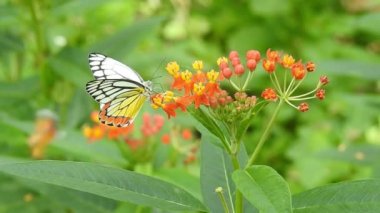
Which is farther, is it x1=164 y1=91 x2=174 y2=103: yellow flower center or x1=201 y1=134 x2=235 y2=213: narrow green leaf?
x1=201 y1=134 x2=235 y2=213: narrow green leaf

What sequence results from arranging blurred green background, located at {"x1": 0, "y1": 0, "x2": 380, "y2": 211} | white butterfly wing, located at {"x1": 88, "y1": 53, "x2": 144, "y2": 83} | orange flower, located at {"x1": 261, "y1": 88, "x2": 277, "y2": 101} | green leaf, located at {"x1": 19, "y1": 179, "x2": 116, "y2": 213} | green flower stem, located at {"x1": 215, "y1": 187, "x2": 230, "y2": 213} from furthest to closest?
blurred green background, located at {"x1": 0, "y1": 0, "x2": 380, "y2": 211} < green leaf, located at {"x1": 19, "y1": 179, "x2": 116, "y2": 213} < white butterfly wing, located at {"x1": 88, "y1": 53, "x2": 144, "y2": 83} < green flower stem, located at {"x1": 215, "y1": 187, "x2": 230, "y2": 213} < orange flower, located at {"x1": 261, "y1": 88, "x2": 277, "y2": 101}

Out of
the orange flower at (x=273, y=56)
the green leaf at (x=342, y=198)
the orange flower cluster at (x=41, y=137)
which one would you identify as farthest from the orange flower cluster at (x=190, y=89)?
the orange flower cluster at (x=41, y=137)

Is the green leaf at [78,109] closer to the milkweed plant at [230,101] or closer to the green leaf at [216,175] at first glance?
the green leaf at [216,175]

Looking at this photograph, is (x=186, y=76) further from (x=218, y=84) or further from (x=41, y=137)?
(x=41, y=137)

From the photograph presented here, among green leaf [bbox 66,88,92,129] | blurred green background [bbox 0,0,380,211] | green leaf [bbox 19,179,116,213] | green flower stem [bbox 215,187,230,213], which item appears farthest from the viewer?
green leaf [bbox 66,88,92,129]

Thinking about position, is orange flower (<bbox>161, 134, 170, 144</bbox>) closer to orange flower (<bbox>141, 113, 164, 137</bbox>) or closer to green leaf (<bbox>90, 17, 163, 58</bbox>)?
orange flower (<bbox>141, 113, 164, 137</bbox>)

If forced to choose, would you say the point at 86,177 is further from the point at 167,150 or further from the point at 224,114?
the point at 167,150

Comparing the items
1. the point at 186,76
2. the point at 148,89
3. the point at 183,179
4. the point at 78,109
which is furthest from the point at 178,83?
the point at 78,109

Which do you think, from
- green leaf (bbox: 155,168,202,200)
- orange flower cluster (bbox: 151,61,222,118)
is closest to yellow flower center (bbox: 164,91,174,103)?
orange flower cluster (bbox: 151,61,222,118)

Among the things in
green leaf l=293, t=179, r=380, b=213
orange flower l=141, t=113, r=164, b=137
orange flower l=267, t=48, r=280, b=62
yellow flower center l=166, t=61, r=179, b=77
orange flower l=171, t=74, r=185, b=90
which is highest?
orange flower l=141, t=113, r=164, b=137
